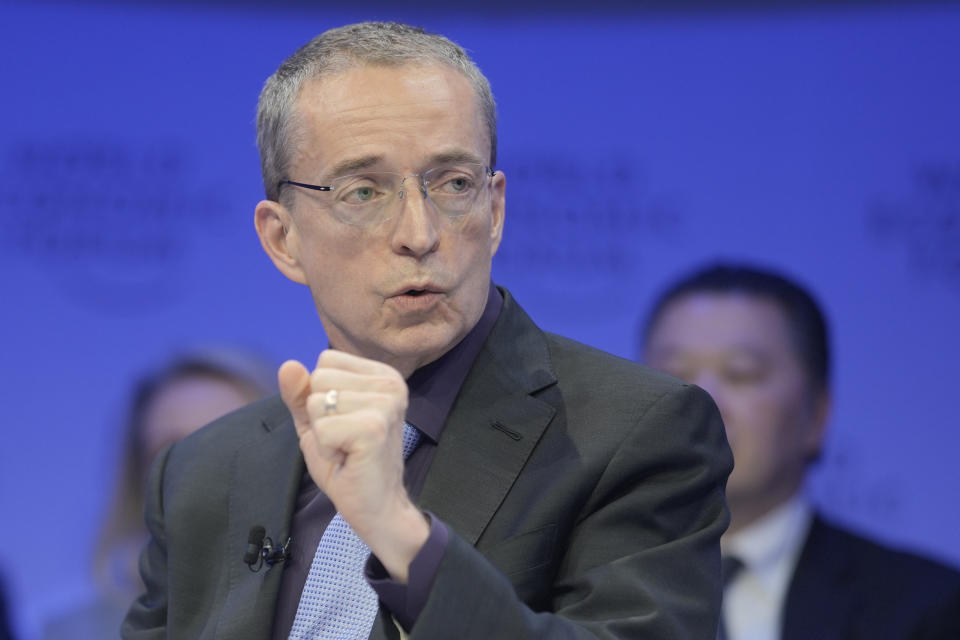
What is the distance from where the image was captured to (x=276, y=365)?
470 cm

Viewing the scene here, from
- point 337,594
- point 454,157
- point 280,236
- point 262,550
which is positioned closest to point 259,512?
point 262,550

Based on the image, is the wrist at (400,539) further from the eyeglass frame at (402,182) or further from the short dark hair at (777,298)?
the short dark hair at (777,298)

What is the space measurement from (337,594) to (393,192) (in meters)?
0.73

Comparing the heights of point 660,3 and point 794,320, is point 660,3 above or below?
above

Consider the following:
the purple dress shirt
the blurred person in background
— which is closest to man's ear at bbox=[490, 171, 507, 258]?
the purple dress shirt

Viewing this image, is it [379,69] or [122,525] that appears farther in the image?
[122,525]

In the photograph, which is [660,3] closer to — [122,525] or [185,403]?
[185,403]

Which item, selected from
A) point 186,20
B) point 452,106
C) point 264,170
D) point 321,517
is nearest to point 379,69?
point 452,106

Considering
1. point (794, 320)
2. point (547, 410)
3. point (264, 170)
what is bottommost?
point (794, 320)

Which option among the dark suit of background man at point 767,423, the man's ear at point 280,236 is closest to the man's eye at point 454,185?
the man's ear at point 280,236

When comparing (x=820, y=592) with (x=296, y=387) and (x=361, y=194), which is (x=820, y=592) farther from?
(x=296, y=387)

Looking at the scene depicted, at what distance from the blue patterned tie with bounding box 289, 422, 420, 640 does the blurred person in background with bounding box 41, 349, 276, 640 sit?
2511mm

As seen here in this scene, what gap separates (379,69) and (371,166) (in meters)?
0.19

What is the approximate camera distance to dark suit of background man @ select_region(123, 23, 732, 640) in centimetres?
190
